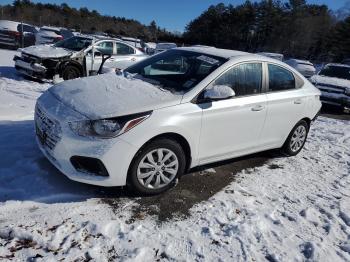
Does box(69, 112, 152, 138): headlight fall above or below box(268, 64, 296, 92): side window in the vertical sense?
below

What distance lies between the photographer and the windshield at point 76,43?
10914 millimetres

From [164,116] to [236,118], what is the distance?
115 cm

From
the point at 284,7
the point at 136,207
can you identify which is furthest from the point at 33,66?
the point at 284,7

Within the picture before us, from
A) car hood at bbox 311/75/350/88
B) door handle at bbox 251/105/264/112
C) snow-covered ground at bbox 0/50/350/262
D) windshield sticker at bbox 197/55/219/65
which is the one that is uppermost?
windshield sticker at bbox 197/55/219/65

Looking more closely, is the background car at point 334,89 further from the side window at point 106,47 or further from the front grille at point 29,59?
the front grille at point 29,59

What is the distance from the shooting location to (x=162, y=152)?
159 inches

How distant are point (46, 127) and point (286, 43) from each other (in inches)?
2615

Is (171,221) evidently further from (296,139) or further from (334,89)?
(334,89)

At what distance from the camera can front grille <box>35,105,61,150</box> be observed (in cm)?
376

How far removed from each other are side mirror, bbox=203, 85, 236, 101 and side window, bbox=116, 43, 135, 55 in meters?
8.05

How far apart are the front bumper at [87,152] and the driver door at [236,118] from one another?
41.7 inches

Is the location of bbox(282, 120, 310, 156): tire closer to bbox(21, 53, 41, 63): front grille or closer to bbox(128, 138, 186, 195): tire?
bbox(128, 138, 186, 195): tire

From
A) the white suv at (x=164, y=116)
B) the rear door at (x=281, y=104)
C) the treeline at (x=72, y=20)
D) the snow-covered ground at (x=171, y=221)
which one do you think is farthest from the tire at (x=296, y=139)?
the treeline at (x=72, y=20)

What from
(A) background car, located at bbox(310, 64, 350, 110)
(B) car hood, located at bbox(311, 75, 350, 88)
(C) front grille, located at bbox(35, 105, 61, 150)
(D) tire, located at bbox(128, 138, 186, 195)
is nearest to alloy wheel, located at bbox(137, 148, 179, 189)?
(D) tire, located at bbox(128, 138, 186, 195)
